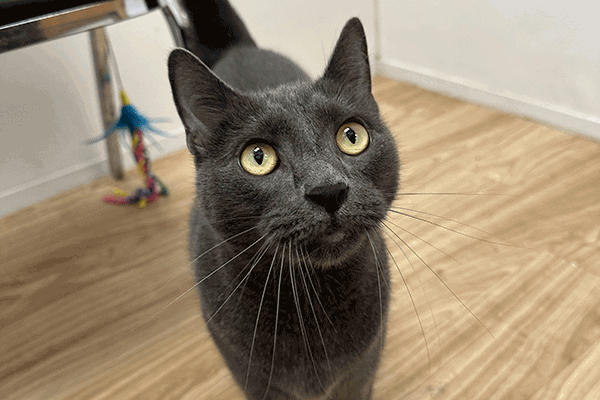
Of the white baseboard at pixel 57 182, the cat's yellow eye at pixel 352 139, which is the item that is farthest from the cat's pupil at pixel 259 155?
the white baseboard at pixel 57 182

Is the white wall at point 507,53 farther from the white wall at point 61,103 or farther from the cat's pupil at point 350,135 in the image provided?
the cat's pupil at point 350,135

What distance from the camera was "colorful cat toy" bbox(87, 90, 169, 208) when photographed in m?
1.42

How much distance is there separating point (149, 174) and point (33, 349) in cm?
62

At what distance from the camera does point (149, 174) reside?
1.53 meters

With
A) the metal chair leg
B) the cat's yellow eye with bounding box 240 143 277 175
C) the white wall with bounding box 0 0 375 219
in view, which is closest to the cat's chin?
the cat's yellow eye with bounding box 240 143 277 175

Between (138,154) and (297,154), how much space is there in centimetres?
99

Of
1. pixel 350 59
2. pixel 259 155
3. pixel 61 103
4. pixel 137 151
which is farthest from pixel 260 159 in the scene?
pixel 61 103

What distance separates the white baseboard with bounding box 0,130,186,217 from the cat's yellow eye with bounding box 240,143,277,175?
1285 mm

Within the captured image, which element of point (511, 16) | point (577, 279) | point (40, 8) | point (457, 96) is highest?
point (40, 8)

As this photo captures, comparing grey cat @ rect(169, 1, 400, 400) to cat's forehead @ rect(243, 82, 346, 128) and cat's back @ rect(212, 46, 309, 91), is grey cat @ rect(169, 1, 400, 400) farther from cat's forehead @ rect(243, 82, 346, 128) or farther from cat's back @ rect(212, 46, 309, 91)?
cat's back @ rect(212, 46, 309, 91)

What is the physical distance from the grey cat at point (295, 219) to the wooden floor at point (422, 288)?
0.46 ft

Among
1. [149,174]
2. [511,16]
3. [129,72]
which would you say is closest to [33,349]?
[149,174]

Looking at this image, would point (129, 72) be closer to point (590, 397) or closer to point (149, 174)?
point (149, 174)

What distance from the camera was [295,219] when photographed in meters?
0.55
